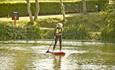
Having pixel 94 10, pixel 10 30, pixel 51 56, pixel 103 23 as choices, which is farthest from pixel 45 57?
pixel 94 10

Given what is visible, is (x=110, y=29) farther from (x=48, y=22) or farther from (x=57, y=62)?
(x=57, y=62)

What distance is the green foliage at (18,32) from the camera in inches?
1745

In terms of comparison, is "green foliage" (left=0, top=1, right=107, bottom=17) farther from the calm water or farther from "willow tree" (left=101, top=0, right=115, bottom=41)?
the calm water

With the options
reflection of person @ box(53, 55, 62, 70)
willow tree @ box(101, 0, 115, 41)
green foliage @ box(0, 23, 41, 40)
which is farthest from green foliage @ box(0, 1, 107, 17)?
reflection of person @ box(53, 55, 62, 70)

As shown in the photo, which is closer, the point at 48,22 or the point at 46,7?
the point at 48,22

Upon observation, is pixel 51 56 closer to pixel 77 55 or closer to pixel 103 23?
pixel 77 55

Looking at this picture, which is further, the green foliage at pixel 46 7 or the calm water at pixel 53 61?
the green foliage at pixel 46 7

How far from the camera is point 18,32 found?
1777 inches

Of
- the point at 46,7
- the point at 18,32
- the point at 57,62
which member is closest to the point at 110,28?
the point at 18,32

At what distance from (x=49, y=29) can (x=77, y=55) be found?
1817cm

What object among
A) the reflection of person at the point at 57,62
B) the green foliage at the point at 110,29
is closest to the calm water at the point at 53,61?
the reflection of person at the point at 57,62

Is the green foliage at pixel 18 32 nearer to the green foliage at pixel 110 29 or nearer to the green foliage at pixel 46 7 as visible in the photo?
the green foliage at pixel 110 29

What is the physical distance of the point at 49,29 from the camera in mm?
47656

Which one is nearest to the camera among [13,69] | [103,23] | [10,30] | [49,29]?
[13,69]
